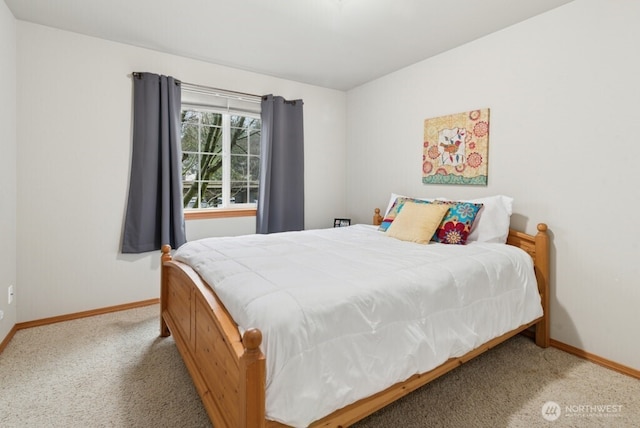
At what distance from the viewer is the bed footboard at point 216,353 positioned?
3.52 feet

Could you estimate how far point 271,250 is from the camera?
219 cm

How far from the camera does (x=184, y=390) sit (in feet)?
6.03

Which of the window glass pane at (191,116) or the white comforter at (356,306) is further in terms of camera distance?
the window glass pane at (191,116)

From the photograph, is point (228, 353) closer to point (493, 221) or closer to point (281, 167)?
point (493, 221)

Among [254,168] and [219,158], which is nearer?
[219,158]

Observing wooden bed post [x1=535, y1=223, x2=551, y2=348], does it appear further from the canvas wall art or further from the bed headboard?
the canvas wall art

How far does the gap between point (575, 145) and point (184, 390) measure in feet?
9.41

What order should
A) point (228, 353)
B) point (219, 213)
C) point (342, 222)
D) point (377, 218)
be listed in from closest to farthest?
point (228, 353) → point (219, 213) → point (377, 218) → point (342, 222)

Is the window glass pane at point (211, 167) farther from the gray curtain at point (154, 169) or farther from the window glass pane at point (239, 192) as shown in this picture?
the gray curtain at point (154, 169)

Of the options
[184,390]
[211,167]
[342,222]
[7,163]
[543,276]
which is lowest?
[184,390]

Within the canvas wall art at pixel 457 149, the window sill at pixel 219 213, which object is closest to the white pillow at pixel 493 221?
the canvas wall art at pixel 457 149

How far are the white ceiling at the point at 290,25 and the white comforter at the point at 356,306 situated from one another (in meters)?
1.66

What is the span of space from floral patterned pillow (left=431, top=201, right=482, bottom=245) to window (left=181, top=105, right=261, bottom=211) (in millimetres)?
2120

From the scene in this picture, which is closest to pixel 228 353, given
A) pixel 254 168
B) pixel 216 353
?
pixel 216 353
